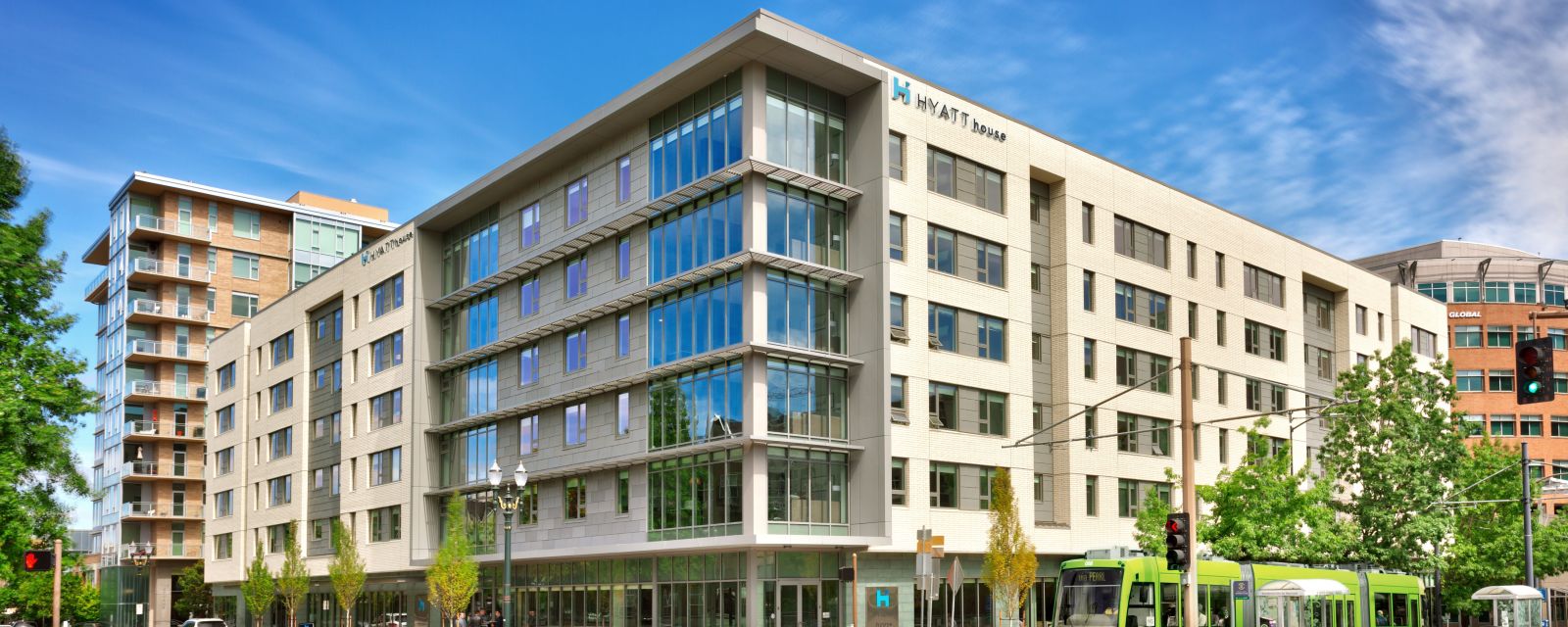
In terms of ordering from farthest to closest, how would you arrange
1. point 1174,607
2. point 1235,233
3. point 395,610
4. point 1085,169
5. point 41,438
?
point 395,610
point 1235,233
point 1085,169
point 1174,607
point 41,438

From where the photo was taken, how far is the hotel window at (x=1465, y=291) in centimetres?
9850

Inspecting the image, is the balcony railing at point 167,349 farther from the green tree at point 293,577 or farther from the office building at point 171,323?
the green tree at point 293,577

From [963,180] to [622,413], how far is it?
14.7 meters

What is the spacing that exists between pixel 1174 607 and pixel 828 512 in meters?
12.6

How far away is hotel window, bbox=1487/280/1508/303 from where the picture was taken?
9819cm

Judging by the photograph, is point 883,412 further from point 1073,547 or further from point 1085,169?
point 1085,169

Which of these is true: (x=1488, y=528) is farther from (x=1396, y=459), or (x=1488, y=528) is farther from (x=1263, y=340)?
(x=1263, y=340)

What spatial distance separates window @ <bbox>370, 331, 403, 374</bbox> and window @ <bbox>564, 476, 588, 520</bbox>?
15.3 metres

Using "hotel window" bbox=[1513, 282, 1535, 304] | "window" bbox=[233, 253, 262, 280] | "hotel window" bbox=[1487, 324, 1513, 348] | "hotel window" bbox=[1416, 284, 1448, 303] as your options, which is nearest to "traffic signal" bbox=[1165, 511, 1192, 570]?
"hotel window" bbox=[1487, 324, 1513, 348]

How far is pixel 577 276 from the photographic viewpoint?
53.8 meters

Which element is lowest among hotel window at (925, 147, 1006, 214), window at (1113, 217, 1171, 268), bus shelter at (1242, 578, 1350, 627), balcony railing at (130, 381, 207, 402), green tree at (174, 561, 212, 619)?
green tree at (174, 561, 212, 619)

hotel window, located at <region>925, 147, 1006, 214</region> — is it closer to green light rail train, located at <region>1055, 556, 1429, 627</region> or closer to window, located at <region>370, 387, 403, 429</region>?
green light rail train, located at <region>1055, 556, 1429, 627</region>

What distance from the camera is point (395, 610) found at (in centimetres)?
6675

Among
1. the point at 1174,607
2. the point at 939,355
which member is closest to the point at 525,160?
the point at 939,355
